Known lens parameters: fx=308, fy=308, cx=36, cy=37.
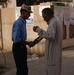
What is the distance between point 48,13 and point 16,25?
1.46m

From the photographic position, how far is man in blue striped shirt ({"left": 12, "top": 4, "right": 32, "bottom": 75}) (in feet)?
20.6

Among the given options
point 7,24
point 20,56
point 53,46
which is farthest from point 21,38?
point 7,24

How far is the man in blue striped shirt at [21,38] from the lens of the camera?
6.29 m

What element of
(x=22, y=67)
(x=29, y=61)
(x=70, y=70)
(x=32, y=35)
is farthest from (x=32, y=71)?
(x=32, y=35)

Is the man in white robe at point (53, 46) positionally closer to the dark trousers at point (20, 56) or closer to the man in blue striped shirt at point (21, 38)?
the man in blue striped shirt at point (21, 38)

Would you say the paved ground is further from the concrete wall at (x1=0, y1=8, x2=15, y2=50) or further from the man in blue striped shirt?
the man in blue striped shirt

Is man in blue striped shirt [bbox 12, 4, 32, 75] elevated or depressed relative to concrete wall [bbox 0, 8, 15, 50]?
elevated

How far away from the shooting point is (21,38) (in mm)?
6316

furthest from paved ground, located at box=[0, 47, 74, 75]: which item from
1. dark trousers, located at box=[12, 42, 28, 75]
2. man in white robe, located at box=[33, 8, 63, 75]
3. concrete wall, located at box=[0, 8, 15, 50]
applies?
man in white robe, located at box=[33, 8, 63, 75]

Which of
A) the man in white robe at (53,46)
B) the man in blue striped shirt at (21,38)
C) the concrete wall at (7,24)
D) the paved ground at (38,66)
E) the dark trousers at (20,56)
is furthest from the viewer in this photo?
the concrete wall at (7,24)

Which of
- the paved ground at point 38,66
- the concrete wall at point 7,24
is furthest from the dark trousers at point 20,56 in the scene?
the concrete wall at point 7,24

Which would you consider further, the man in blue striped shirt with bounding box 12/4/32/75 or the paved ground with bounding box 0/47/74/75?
the paved ground with bounding box 0/47/74/75

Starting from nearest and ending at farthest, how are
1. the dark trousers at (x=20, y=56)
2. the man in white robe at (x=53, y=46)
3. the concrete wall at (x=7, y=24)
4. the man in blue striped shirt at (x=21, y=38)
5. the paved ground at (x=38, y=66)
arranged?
the man in white robe at (x=53, y=46)
the man in blue striped shirt at (x=21, y=38)
the dark trousers at (x=20, y=56)
the paved ground at (x=38, y=66)
the concrete wall at (x=7, y=24)

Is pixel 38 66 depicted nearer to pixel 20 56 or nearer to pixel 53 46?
pixel 20 56
